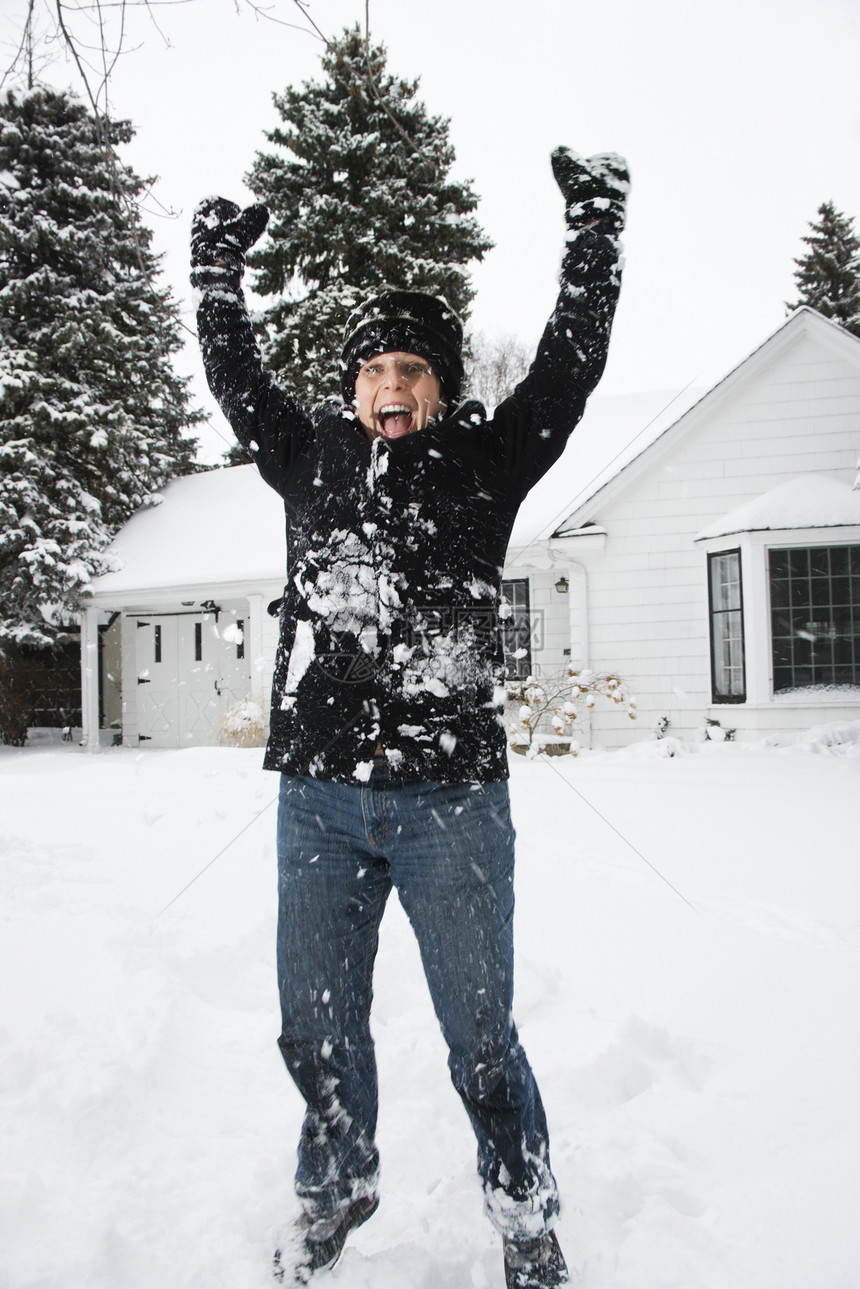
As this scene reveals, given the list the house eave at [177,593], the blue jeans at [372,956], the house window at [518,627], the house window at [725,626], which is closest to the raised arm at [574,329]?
the blue jeans at [372,956]

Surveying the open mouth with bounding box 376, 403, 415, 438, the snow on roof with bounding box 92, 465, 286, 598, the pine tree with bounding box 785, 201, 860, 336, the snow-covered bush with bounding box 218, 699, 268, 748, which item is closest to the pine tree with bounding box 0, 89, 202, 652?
the snow on roof with bounding box 92, 465, 286, 598

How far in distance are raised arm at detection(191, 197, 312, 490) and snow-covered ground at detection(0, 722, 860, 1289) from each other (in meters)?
1.57

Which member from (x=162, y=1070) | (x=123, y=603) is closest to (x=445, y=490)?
(x=162, y=1070)

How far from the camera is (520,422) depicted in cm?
156

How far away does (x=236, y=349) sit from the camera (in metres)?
1.75

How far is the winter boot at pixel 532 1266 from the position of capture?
1366 mm

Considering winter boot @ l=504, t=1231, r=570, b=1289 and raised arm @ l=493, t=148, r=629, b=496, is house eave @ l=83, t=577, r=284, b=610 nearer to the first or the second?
raised arm @ l=493, t=148, r=629, b=496

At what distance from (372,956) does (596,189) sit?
5.38 feet

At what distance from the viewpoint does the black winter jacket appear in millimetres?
1469

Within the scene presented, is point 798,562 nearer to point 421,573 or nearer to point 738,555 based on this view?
point 738,555

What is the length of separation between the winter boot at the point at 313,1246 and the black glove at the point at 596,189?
79.8 inches

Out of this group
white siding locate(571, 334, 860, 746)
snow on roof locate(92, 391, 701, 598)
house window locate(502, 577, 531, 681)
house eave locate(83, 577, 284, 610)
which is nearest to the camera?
white siding locate(571, 334, 860, 746)

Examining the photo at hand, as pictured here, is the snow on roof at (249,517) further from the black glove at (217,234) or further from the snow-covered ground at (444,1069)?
the black glove at (217,234)

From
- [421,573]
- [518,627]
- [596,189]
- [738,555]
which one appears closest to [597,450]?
[518,627]
